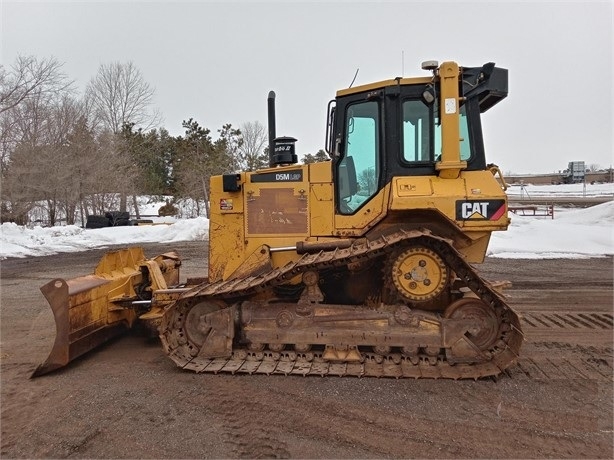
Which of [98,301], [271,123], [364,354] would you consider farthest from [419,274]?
[98,301]

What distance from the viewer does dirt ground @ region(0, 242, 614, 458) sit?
323cm

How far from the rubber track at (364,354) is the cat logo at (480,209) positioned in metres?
0.42

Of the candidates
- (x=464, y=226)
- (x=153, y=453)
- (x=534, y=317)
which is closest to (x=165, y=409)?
(x=153, y=453)

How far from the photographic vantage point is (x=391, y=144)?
4.85 metres

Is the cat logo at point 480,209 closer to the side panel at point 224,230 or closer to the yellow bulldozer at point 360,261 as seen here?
the yellow bulldozer at point 360,261

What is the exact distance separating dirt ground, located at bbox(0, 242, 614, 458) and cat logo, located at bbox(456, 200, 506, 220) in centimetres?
163

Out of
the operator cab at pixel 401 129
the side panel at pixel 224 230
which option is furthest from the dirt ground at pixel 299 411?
the operator cab at pixel 401 129

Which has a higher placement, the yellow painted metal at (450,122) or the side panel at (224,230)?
the yellow painted metal at (450,122)

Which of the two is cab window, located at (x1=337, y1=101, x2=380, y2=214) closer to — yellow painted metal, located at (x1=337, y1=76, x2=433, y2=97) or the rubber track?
yellow painted metal, located at (x1=337, y1=76, x2=433, y2=97)

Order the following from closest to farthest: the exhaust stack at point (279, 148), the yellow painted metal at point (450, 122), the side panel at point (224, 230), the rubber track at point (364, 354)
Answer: the rubber track at point (364, 354), the yellow painted metal at point (450, 122), the side panel at point (224, 230), the exhaust stack at point (279, 148)

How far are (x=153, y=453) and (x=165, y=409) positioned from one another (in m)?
0.67

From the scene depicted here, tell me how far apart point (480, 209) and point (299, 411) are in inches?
105

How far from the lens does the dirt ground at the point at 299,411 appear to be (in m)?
3.23

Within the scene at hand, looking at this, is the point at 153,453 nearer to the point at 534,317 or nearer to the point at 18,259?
the point at 534,317
